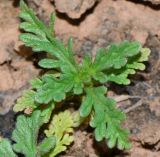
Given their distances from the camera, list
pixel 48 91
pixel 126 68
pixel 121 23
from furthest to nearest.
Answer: pixel 121 23
pixel 126 68
pixel 48 91

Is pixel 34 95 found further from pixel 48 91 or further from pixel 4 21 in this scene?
pixel 4 21

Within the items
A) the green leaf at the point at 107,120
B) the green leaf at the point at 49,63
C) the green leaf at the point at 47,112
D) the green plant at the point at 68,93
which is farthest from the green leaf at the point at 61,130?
the green leaf at the point at 49,63

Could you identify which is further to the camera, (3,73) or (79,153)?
(3,73)

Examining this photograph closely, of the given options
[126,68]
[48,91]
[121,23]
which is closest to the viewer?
[48,91]

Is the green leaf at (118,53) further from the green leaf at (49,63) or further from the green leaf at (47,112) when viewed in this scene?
the green leaf at (47,112)

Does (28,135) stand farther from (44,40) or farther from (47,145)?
(44,40)

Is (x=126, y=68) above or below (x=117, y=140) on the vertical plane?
above

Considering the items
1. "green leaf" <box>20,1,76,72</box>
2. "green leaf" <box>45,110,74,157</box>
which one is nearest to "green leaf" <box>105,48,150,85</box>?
"green leaf" <box>20,1,76,72</box>

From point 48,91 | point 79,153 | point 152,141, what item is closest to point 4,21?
point 48,91
